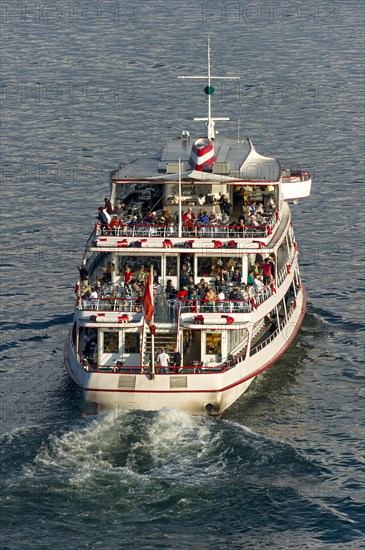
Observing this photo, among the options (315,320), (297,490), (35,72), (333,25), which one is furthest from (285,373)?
(333,25)

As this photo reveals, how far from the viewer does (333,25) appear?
6476 inches

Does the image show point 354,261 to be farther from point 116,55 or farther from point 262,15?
point 262,15

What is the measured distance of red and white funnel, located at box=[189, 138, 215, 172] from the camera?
92.0 metres

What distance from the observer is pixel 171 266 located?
287 feet

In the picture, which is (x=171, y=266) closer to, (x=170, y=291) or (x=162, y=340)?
(x=170, y=291)

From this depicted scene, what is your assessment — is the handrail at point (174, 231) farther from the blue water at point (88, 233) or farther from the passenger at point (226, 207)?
the blue water at point (88, 233)

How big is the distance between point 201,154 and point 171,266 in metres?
7.97

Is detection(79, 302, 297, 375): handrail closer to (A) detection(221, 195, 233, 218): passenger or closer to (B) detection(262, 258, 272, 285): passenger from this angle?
(B) detection(262, 258, 272, 285): passenger

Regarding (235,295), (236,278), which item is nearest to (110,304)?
(235,295)

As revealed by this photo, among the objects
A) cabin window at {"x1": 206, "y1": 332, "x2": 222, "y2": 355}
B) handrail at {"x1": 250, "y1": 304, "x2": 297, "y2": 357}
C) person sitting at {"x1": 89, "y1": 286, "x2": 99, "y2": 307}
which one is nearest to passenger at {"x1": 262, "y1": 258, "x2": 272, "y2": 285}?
handrail at {"x1": 250, "y1": 304, "x2": 297, "y2": 357}

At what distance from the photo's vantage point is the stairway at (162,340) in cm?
8238

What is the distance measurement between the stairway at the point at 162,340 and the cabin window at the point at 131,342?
63 cm

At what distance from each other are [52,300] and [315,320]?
630 inches

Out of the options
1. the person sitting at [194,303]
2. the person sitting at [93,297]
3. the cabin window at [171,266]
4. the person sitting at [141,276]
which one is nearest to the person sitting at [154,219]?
the cabin window at [171,266]
